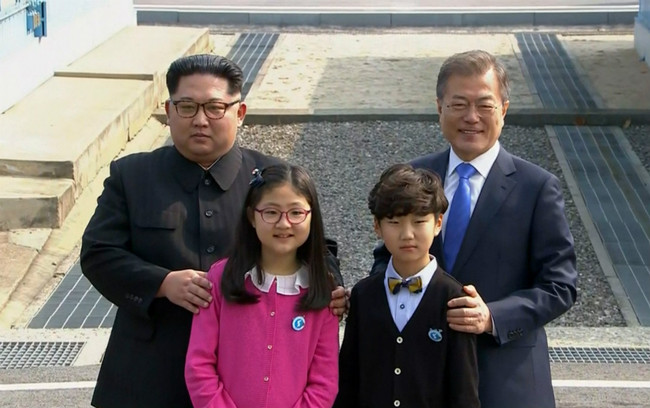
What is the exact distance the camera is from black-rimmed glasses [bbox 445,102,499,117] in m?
3.37

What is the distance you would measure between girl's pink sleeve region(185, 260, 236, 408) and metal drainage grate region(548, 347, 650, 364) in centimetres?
315

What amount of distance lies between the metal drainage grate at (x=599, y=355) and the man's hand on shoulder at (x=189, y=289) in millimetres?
3190

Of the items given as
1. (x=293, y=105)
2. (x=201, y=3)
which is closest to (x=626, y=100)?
(x=293, y=105)

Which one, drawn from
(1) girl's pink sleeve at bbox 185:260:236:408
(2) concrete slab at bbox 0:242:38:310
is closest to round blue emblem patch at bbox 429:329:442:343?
(1) girl's pink sleeve at bbox 185:260:236:408

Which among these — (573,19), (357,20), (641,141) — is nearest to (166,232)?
(641,141)

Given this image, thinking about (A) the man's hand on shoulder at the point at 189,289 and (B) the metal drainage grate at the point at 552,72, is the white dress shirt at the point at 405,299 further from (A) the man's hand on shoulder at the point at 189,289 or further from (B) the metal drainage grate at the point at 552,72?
(B) the metal drainage grate at the point at 552,72

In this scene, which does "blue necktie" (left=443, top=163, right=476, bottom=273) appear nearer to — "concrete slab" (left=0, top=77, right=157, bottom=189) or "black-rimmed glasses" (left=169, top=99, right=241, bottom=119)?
"black-rimmed glasses" (left=169, top=99, right=241, bottom=119)

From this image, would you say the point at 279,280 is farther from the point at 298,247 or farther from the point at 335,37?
the point at 335,37

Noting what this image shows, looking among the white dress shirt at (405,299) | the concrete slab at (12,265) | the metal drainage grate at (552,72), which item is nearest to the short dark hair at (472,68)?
the white dress shirt at (405,299)

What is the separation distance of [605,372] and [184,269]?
3150 mm

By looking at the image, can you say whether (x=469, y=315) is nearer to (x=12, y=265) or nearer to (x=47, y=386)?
(x=47, y=386)

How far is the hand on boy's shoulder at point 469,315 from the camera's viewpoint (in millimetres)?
3236

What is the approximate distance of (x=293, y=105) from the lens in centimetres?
1176

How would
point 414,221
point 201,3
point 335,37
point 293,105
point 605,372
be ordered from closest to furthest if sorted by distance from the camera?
point 414,221 < point 605,372 < point 293,105 < point 335,37 < point 201,3
